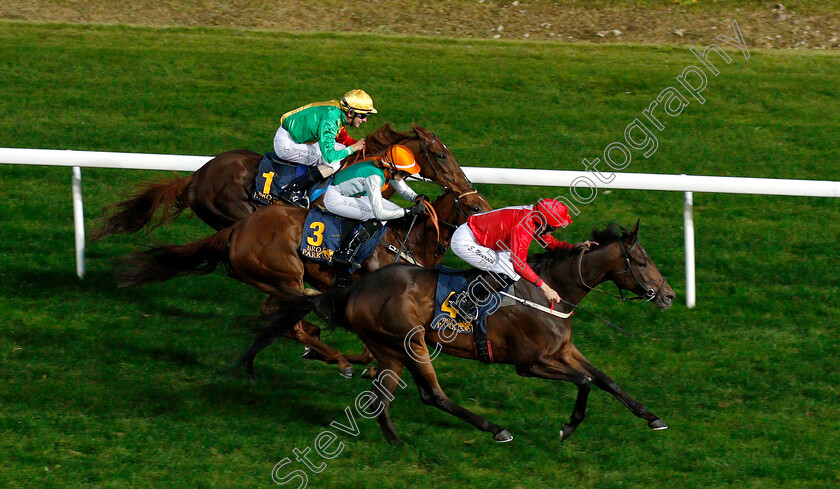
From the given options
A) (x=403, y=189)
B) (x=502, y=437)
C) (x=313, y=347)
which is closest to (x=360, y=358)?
(x=313, y=347)

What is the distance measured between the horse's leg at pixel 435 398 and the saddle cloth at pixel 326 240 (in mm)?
1092

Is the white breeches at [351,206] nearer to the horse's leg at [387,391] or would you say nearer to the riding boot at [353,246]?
the riding boot at [353,246]

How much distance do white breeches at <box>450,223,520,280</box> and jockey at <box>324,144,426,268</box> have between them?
32.2 inches

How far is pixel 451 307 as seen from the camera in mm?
5754

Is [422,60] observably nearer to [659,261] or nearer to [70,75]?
[70,75]

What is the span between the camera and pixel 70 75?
11922 mm

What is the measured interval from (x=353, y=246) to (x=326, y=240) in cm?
19

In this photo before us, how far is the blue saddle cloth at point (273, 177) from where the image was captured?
295 inches

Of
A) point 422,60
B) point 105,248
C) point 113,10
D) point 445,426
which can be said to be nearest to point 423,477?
point 445,426

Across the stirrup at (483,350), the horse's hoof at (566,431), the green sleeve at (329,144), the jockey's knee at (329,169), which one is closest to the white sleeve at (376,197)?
the green sleeve at (329,144)

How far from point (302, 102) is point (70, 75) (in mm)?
2926

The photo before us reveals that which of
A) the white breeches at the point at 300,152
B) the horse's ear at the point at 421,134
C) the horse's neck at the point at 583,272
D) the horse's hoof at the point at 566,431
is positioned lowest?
the horse's hoof at the point at 566,431

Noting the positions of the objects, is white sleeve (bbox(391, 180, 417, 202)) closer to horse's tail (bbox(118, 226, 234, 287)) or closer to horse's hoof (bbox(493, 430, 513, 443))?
horse's tail (bbox(118, 226, 234, 287))

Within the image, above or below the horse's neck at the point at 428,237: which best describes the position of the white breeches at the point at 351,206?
above
